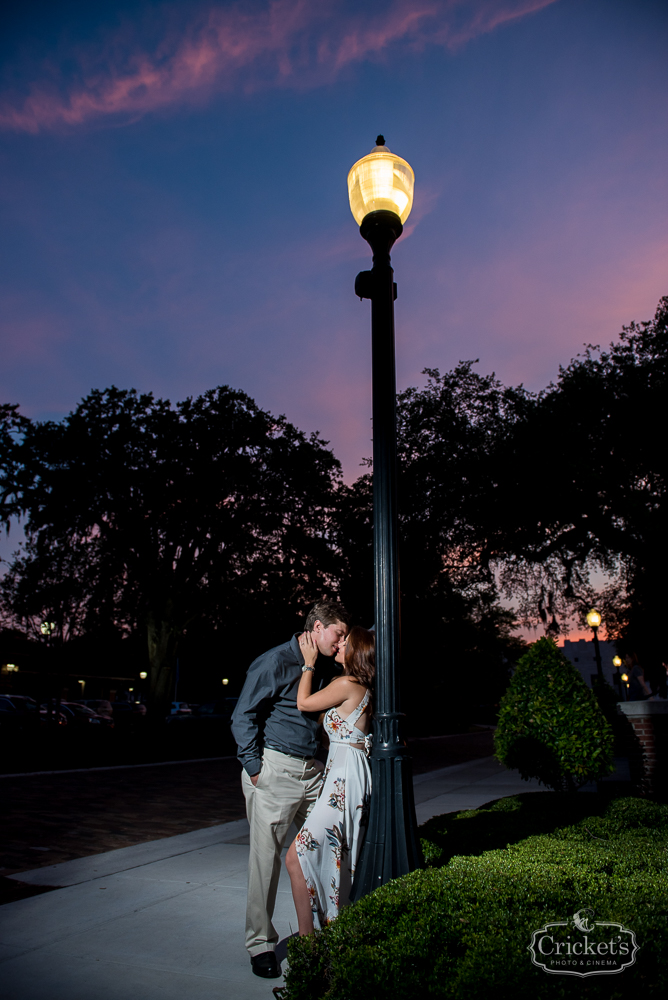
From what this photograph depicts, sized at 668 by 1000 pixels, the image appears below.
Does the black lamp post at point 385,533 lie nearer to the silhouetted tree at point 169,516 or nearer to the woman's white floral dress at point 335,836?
the woman's white floral dress at point 335,836

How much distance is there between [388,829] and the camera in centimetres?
344

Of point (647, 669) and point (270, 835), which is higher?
point (647, 669)

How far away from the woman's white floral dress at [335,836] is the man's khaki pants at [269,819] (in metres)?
0.24

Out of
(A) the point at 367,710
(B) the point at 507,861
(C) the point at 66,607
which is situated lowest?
(B) the point at 507,861

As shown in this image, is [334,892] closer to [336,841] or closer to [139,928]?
[336,841]

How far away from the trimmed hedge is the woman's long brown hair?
1.07m

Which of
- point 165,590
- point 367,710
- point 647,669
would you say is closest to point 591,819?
point 367,710

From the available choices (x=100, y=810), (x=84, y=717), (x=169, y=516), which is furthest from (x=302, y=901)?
(x=84, y=717)

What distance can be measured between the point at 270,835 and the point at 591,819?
394 cm

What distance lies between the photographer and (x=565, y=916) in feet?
9.33

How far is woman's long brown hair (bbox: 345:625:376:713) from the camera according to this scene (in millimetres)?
3967

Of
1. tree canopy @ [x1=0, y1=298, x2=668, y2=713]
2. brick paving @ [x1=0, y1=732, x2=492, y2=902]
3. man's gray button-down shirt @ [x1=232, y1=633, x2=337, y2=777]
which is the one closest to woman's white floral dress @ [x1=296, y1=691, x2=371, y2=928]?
man's gray button-down shirt @ [x1=232, y1=633, x2=337, y2=777]

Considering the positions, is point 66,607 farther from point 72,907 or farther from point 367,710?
point 367,710

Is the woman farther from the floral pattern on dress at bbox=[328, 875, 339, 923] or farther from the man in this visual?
the man
